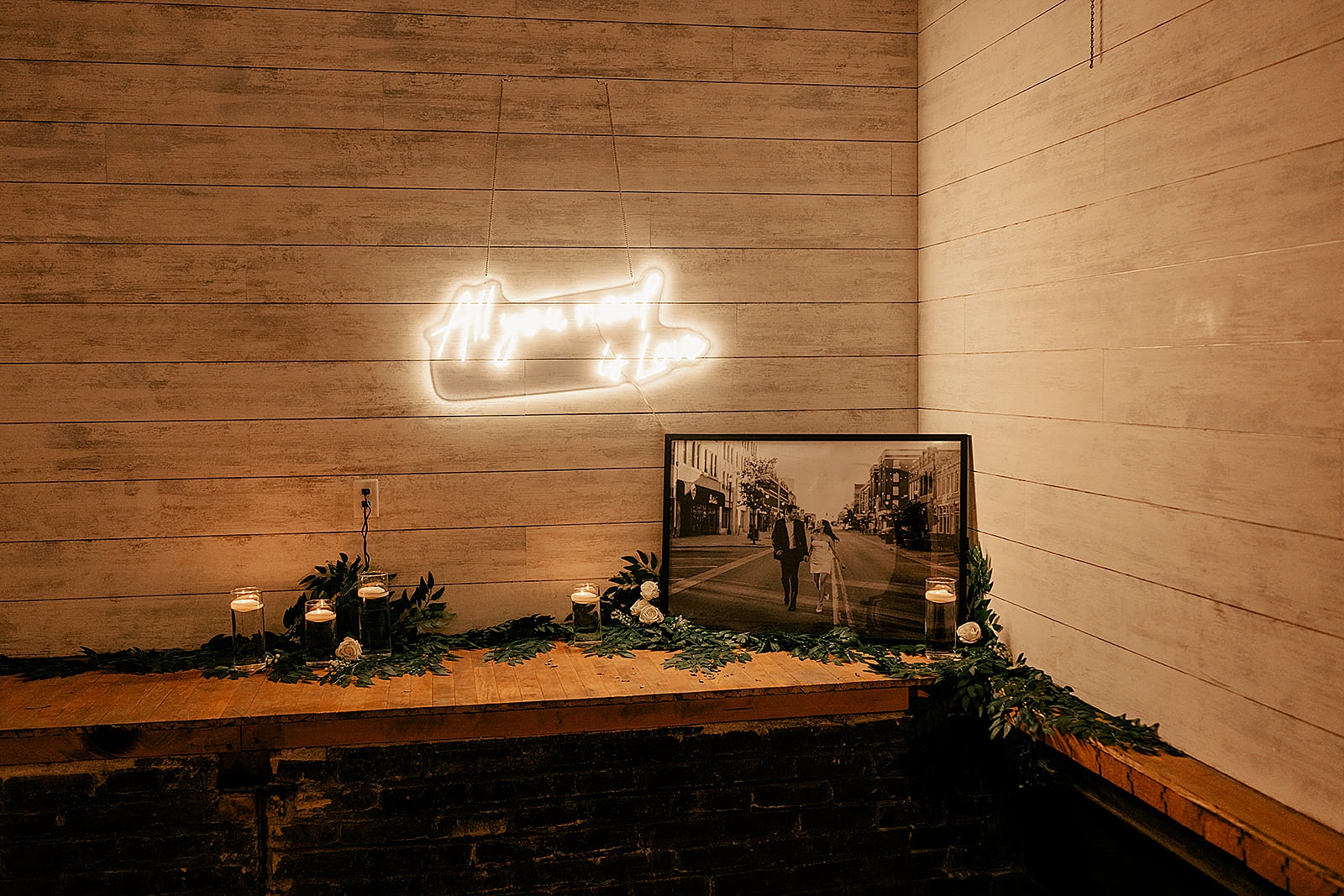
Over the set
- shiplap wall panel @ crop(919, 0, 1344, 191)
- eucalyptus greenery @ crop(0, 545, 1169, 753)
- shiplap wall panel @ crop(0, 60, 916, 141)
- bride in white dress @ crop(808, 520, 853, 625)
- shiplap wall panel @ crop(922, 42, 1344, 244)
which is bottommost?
eucalyptus greenery @ crop(0, 545, 1169, 753)

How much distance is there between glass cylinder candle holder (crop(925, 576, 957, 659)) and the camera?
292cm

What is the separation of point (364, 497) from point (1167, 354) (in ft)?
7.86

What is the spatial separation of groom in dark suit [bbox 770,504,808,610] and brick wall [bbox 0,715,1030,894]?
0.51 m

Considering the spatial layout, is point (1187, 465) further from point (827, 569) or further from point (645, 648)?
point (645, 648)

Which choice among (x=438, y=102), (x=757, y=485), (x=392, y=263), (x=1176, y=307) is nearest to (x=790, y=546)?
(x=757, y=485)

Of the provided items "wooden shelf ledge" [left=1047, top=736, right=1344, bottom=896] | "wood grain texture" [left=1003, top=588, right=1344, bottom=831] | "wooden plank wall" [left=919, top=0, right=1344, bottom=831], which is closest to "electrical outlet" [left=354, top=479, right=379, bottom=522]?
"wooden plank wall" [left=919, top=0, right=1344, bottom=831]

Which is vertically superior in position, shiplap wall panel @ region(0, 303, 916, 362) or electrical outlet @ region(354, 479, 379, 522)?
shiplap wall panel @ region(0, 303, 916, 362)

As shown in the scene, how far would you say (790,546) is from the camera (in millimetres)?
3152

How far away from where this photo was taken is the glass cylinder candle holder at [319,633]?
288cm

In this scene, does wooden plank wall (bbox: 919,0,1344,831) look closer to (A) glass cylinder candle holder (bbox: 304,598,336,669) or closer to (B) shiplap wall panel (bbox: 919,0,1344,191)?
(B) shiplap wall panel (bbox: 919,0,1344,191)

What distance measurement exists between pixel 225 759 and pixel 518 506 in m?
1.16

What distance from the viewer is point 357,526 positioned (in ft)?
10.2

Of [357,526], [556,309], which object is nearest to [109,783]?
[357,526]

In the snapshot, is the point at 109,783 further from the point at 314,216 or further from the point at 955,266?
the point at 955,266
